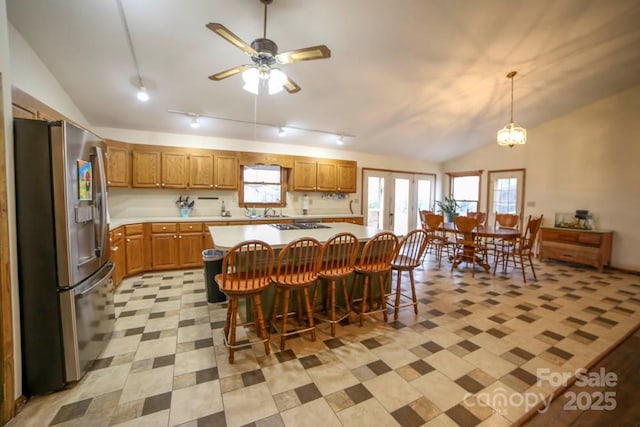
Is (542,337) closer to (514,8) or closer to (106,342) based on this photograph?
(514,8)

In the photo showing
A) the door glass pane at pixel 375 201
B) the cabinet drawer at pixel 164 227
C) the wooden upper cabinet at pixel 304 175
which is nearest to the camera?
the cabinet drawer at pixel 164 227

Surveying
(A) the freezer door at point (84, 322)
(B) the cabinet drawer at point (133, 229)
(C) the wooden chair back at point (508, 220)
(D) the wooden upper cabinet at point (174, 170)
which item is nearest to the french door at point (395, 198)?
(C) the wooden chair back at point (508, 220)

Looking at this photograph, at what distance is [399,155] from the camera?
23.0ft

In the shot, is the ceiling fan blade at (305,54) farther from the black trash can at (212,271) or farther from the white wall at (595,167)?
the white wall at (595,167)

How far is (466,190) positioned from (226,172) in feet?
20.6

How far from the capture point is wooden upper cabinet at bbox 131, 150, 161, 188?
4371mm

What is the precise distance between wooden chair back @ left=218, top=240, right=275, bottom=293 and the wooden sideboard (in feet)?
18.9

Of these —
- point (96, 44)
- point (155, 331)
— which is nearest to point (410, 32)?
point (96, 44)

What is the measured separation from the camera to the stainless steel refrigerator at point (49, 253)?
1707mm

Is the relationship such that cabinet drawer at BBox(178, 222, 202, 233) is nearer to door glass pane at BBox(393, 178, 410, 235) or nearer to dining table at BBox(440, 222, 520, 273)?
dining table at BBox(440, 222, 520, 273)

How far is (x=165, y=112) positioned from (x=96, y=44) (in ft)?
4.49

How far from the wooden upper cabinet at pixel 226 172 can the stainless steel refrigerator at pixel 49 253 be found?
2982mm

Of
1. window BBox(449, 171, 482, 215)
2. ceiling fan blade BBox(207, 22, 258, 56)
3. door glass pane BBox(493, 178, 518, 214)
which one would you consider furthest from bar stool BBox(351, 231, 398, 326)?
window BBox(449, 171, 482, 215)

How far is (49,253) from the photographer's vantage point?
1752mm
